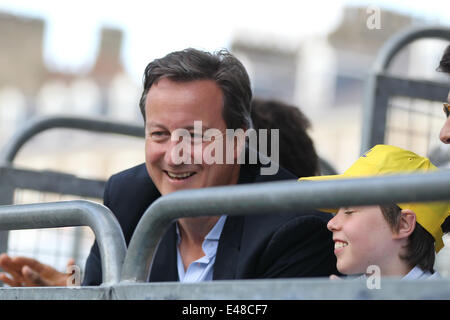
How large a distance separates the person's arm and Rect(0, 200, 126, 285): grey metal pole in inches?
31.7

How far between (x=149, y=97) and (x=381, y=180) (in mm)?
1604

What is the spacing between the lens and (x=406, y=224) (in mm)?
2676

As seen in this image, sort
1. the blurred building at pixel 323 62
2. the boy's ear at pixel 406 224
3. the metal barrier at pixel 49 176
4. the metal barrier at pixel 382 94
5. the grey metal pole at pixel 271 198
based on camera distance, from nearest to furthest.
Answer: the grey metal pole at pixel 271 198, the boy's ear at pixel 406 224, the metal barrier at pixel 382 94, the metal barrier at pixel 49 176, the blurred building at pixel 323 62

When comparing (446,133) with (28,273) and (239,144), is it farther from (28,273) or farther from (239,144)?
(28,273)

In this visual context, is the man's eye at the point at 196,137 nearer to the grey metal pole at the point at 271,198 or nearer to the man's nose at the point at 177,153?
the man's nose at the point at 177,153

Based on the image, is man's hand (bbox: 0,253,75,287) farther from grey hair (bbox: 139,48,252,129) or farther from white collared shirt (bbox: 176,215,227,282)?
grey hair (bbox: 139,48,252,129)

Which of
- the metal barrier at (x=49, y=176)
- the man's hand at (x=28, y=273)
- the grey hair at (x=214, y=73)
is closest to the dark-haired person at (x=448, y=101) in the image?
the grey hair at (x=214, y=73)

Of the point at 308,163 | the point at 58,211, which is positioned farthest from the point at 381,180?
the point at 308,163

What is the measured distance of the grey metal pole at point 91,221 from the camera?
2137mm

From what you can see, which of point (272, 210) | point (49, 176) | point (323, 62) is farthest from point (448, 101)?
point (323, 62)

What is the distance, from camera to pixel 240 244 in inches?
119

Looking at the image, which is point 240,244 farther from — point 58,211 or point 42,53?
point 42,53

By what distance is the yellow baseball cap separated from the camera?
8.80ft

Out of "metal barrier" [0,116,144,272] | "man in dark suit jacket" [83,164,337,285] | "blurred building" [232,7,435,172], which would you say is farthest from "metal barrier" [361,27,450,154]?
"blurred building" [232,7,435,172]
